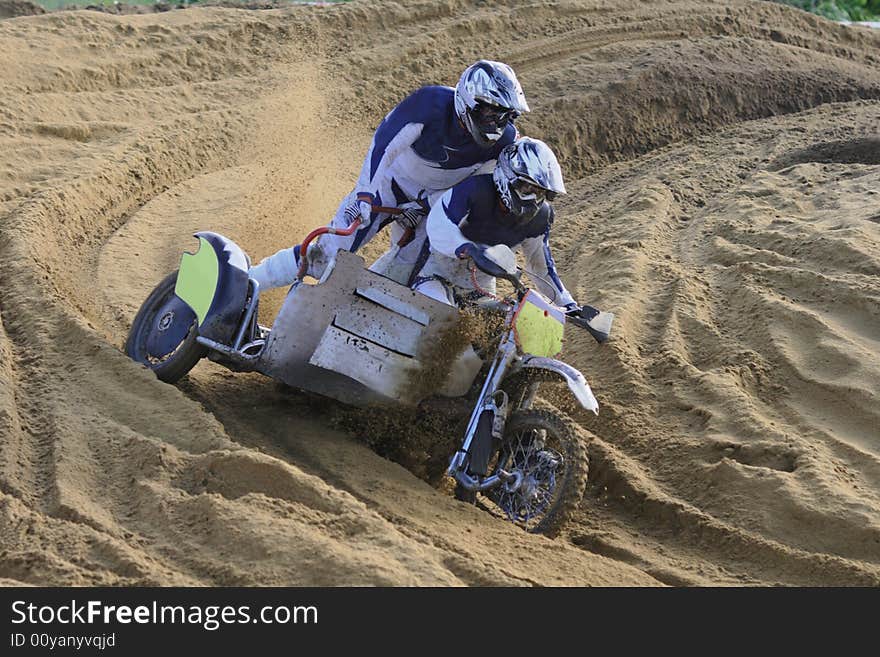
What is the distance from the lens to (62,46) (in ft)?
39.2

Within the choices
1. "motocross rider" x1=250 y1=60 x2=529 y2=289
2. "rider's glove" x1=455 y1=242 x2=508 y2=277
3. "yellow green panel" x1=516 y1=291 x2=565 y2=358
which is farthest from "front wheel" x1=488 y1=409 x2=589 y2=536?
"motocross rider" x1=250 y1=60 x2=529 y2=289

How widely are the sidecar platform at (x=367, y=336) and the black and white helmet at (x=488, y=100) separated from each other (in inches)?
45.8

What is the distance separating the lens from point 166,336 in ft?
24.3

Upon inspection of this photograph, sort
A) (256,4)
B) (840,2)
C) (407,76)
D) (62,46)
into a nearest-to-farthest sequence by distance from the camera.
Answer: (62,46), (407,76), (256,4), (840,2)

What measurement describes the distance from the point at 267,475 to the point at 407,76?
832cm

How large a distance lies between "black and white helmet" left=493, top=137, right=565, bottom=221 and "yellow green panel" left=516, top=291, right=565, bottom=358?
0.51 metres

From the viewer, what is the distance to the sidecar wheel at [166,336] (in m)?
7.18

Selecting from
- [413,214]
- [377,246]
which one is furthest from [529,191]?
[377,246]

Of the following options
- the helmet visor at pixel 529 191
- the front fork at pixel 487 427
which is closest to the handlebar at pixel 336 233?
the helmet visor at pixel 529 191

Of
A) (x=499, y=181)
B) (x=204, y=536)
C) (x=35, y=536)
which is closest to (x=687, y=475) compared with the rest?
(x=499, y=181)

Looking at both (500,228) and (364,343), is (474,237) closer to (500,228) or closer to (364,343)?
(500,228)

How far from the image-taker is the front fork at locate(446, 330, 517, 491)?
21.3 feet

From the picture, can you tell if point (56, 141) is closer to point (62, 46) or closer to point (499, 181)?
point (62, 46)

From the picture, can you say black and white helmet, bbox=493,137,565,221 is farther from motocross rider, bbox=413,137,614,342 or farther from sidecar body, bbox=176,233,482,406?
sidecar body, bbox=176,233,482,406
